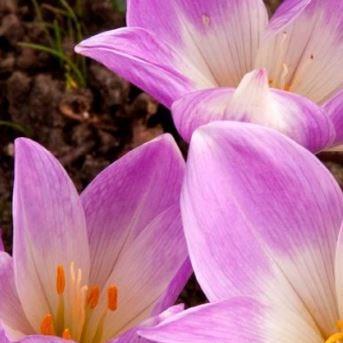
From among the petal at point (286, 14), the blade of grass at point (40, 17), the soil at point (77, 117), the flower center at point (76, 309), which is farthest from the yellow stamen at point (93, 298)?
the blade of grass at point (40, 17)

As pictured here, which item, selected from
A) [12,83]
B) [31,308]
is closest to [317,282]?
[31,308]

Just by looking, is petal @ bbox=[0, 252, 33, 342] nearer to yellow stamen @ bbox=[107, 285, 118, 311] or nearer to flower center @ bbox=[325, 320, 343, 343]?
yellow stamen @ bbox=[107, 285, 118, 311]

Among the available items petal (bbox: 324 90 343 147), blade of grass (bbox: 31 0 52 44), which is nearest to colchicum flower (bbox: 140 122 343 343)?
petal (bbox: 324 90 343 147)

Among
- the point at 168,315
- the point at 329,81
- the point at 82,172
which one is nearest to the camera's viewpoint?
the point at 168,315

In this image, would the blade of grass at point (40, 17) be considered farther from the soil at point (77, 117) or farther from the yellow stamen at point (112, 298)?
the yellow stamen at point (112, 298)

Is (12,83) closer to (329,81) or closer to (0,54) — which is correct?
(0,54)

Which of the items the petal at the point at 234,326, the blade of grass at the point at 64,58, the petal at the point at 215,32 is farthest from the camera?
the blade of grass at the point at 64,58
